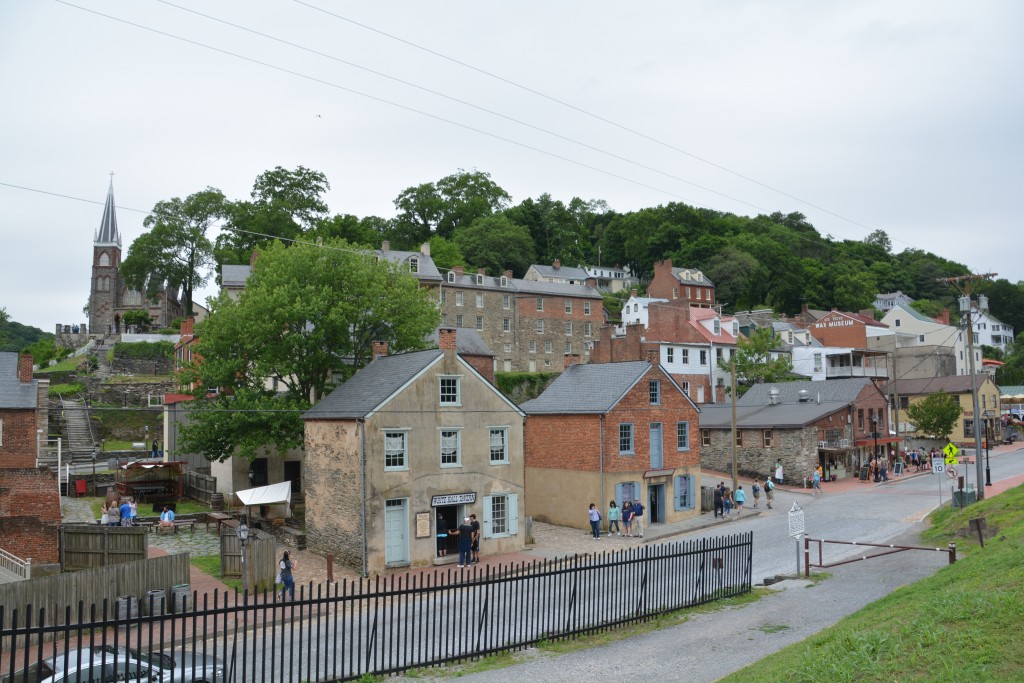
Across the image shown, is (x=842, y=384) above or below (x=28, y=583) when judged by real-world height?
above

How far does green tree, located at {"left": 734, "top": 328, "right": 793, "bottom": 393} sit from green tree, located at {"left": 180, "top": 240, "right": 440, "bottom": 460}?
38100 mm

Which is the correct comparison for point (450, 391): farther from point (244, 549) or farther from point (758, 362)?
point (758, 362)

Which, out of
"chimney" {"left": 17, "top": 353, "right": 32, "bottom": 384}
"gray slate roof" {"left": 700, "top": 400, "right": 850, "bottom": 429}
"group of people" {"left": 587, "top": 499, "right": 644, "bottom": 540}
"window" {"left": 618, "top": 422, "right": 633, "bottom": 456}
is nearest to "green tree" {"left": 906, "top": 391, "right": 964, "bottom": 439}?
"gray slate roof" {"left": 700, "top": 400, "right": 850, "bottom": 429}

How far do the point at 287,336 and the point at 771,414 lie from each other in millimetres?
31417

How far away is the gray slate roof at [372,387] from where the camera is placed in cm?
2725

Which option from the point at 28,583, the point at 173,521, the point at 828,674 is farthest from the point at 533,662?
the point at 173,521

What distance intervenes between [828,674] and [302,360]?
29432 millimetres

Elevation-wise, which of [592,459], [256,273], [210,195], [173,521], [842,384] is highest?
[210,195]

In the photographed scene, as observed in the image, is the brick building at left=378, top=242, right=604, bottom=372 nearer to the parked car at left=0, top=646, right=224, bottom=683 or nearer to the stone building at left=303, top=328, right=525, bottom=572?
the stone building at left=303, top=328, right=525, bottom=572

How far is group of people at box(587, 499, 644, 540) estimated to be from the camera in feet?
106

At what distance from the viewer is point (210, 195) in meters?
84.1

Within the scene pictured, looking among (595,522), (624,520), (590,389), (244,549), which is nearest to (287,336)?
(590,389)

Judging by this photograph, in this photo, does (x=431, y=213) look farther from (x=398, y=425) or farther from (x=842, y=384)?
(x=398, y=425)

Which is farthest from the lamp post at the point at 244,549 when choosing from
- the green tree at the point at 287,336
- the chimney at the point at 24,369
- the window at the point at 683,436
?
the window at the point at 683,436
